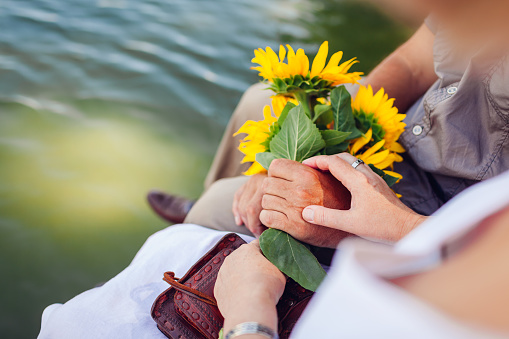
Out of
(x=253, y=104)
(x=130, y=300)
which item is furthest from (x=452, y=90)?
(x=130, y=300)

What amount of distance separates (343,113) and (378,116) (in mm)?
82

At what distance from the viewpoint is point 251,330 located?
607mm

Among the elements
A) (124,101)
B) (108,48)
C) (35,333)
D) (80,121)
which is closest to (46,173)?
(80,121)

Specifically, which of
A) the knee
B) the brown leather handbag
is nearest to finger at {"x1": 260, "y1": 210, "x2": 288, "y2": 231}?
the brown leather handbag

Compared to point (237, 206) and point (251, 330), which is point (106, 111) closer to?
point (237, 206)

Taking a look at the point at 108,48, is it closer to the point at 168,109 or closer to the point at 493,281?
the point at 168,109

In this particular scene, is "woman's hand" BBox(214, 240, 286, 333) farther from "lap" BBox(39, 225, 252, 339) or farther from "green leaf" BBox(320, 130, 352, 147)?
"green leaf" BBox(320, 130, 352, 147)

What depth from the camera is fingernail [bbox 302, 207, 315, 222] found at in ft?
2.61

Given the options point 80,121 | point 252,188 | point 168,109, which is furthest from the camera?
point 168,109

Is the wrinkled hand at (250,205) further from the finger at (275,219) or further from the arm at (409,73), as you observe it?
the arm at (409,73)

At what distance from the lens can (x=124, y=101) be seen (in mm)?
2131

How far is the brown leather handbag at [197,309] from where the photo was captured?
749mm

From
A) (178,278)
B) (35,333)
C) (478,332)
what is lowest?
(35,333)

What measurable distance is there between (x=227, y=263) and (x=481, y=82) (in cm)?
63
